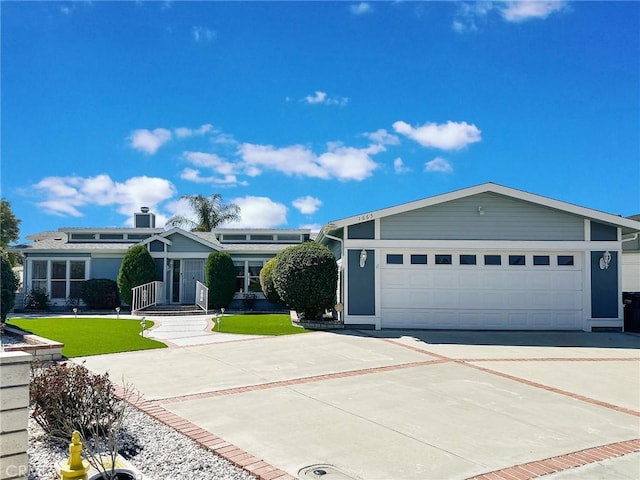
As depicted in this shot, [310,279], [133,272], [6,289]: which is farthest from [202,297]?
[6,289]

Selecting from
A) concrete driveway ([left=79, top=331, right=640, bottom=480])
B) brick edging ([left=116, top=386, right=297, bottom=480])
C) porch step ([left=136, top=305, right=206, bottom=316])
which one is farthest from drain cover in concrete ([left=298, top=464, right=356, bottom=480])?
porch step ([left=136, top=305, right=206, bottom=316])

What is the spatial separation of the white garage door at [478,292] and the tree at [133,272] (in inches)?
459

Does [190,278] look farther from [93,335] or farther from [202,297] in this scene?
[93,335]

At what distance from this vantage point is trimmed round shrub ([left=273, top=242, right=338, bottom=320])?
1449cm

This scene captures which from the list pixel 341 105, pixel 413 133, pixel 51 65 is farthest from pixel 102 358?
pixel 413 133

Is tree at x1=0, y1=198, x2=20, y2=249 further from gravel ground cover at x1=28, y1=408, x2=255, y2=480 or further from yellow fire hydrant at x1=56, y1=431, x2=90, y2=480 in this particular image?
yellow fire hydrant at x1=56, y1=431, x2=90, y2=480

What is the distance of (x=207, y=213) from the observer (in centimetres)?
3603

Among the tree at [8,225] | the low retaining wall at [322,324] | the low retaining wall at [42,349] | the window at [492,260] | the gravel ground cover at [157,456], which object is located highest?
the tree at [8,225]

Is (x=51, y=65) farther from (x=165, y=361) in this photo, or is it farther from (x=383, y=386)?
(x=383, y=386)

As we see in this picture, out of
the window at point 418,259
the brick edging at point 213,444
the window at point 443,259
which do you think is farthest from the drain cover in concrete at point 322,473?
the window at point 443,259

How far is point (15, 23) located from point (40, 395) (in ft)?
17.9

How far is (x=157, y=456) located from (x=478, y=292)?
1163cm

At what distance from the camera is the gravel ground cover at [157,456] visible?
4.27m

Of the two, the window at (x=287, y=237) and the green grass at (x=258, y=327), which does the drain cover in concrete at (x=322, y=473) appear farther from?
the window at (x=287, y=237)
